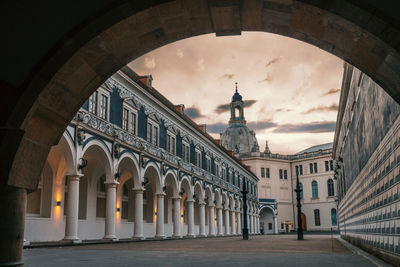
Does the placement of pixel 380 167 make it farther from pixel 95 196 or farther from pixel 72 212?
pixel 95 196

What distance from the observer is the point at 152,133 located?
28.3 metres

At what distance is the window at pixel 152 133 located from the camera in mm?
27688

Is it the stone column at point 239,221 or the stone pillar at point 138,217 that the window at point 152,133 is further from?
the stone column at point 239,221

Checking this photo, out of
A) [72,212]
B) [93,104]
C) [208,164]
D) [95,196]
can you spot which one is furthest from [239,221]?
[72,212]

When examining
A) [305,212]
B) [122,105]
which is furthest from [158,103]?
[305,212]

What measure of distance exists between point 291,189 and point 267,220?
8439 mm

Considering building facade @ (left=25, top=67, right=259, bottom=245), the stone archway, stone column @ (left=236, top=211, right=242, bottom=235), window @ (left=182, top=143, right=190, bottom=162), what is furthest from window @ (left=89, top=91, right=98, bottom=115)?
stone column @ (left=236, top=211, right=242, bottom=235)

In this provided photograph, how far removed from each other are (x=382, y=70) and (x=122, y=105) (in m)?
20.1

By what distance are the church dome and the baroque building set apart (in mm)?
18494

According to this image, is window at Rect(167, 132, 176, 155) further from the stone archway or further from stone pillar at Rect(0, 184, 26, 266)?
stone pillar at Rect(0, 184, 26, 266)

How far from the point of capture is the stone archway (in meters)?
4.84

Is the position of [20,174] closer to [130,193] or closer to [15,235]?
[15,235]

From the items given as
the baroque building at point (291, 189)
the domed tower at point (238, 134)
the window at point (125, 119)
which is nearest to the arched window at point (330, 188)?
the baroque building at point (291, 189)

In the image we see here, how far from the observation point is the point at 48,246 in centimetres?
1681
